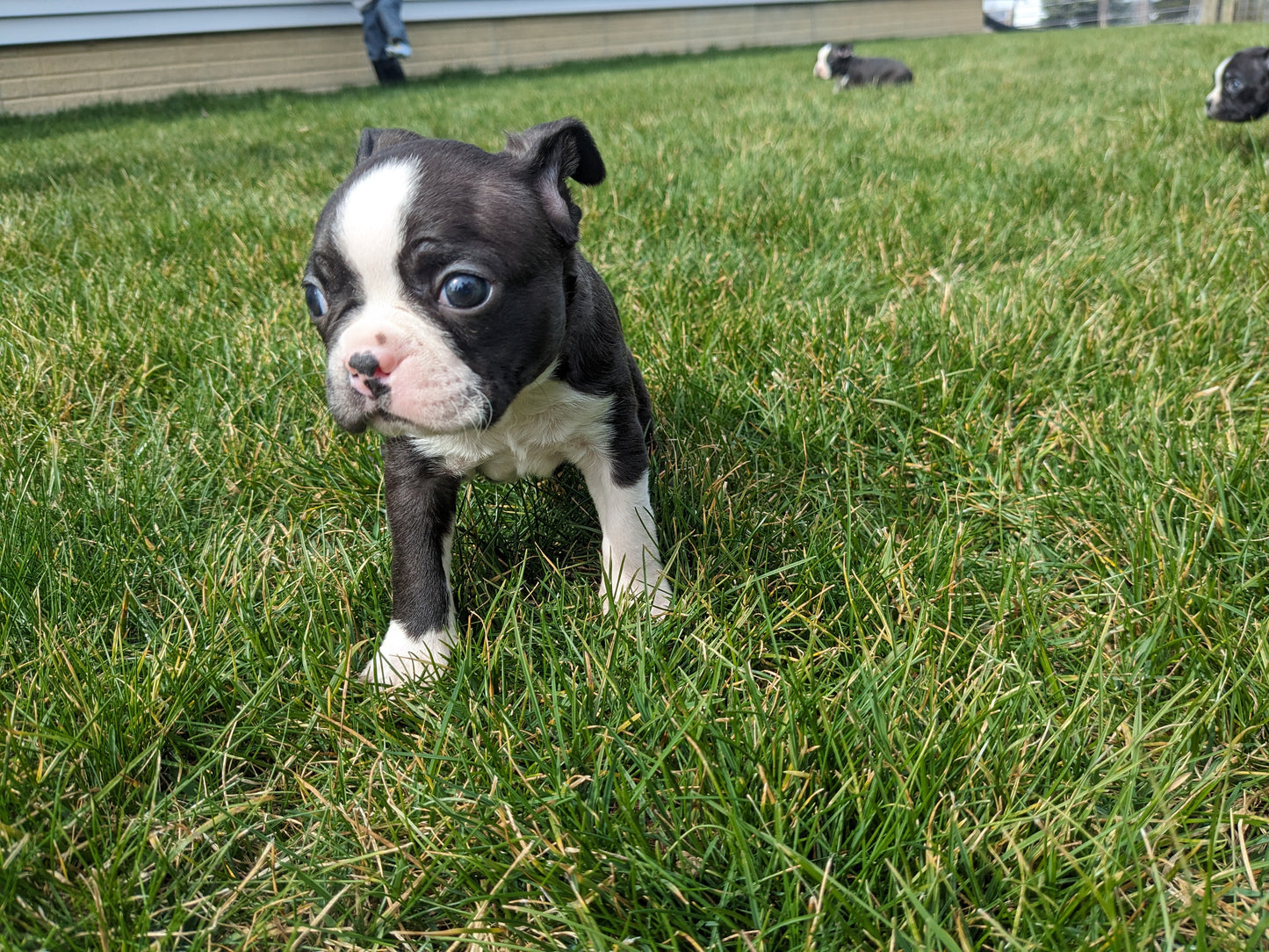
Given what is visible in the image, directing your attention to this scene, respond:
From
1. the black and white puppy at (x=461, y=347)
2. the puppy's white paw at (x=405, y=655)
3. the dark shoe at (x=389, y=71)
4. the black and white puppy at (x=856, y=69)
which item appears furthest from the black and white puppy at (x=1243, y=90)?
the dark shoe at (x=389, y=71)

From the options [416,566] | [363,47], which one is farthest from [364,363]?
[363,47]

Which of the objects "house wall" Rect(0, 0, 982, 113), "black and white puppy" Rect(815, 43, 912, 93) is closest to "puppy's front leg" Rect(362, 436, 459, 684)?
"black and white puppy" Rect(815, 43, 912, 93)

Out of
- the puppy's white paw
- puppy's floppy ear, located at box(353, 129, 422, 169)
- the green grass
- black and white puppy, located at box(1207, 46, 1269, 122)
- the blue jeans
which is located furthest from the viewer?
the blue jeans

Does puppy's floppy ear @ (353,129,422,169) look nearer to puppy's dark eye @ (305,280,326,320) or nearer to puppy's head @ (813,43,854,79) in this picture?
puppy's dark eye @ (305,280,326,320)

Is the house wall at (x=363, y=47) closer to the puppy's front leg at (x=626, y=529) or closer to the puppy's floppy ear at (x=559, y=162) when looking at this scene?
the puppy's floppy ear at (x=559, y=162)

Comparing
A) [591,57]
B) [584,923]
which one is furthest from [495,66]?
[584,923]

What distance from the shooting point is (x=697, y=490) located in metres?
2.38

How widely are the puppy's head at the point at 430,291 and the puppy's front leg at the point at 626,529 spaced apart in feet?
1.27

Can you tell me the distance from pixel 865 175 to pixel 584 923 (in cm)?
470

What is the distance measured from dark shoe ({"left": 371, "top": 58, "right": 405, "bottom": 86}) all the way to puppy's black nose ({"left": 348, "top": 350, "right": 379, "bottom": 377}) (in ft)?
44.3

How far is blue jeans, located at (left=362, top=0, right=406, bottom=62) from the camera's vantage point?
1332 cm

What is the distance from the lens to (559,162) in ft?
6.41

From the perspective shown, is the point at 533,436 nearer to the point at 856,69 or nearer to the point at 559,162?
the point at 559,162

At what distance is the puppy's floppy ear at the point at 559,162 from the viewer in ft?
6.23
